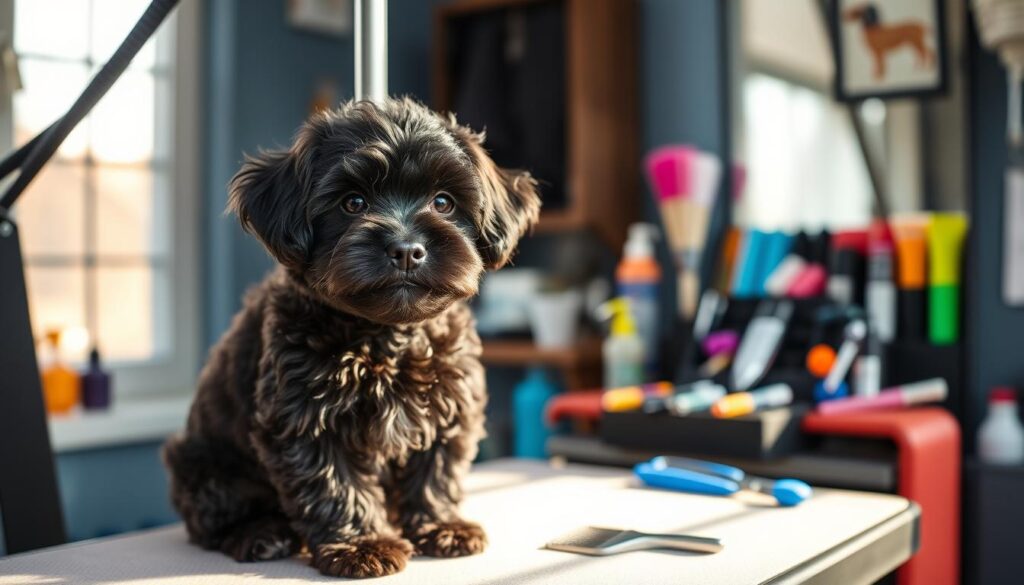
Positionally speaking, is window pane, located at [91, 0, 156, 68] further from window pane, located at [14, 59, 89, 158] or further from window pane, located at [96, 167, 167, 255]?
window pane, located at [96, 167, 167, 255]

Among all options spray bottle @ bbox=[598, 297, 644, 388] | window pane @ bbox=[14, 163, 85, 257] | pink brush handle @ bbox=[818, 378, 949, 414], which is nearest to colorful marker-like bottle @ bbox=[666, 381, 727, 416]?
pink brush handle @ bbox=[818, 378, 949, 414]

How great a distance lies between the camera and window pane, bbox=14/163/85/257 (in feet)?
8.17

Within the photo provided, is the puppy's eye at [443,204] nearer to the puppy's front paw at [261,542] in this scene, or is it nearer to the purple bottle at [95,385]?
the puppy's front paw at [261,542]

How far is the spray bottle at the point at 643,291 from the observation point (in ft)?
7.49

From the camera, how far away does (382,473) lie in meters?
1.09

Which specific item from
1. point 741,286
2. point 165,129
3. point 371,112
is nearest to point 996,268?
point 741,286

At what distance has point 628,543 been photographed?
1007 millimetres

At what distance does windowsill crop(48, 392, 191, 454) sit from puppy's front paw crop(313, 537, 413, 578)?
1341 millimetres

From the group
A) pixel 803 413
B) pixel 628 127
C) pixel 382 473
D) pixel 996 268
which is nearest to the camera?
pixel 382 473

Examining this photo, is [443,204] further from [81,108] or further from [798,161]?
[798,161]

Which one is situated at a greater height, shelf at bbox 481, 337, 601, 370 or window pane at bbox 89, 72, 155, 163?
window pane at bbox 89, 72, 155, 163

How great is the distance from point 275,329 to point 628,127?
1.76 m

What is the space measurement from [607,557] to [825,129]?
1.53 m

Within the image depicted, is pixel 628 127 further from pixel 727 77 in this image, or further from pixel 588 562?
pixel 588 562
